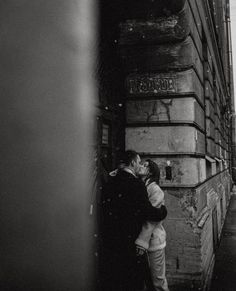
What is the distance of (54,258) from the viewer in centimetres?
296

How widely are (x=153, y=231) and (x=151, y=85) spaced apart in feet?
6.48

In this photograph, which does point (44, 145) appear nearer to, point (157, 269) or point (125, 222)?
point (125, 222)

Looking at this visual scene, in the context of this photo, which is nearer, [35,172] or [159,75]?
[35,172]

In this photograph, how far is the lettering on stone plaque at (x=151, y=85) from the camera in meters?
4.20

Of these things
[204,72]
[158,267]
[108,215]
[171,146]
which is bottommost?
[158,267]

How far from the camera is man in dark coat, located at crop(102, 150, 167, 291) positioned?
2.93 meters

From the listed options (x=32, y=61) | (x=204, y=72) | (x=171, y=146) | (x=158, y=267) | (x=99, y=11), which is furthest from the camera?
(x=204, y=72)

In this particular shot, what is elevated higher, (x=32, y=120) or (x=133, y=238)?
(x=32, y=120)

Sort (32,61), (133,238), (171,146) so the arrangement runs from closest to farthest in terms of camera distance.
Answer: (32,61)
(133,238)
(171,146)

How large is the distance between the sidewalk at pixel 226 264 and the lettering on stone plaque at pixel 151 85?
9.62ft

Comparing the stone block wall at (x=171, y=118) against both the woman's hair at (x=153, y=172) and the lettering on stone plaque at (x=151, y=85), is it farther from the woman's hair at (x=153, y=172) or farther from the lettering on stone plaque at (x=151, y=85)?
the woman's hair at (x=153, y=172)

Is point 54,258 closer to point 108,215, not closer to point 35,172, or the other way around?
point 108,215

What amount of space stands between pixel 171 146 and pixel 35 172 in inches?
78.2

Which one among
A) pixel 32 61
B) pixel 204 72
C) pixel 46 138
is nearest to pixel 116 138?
pixel 46 138
